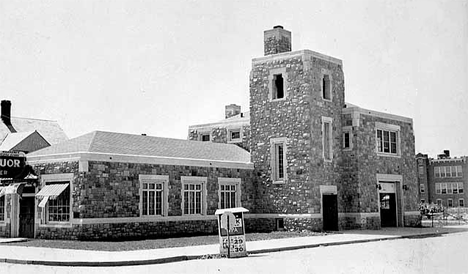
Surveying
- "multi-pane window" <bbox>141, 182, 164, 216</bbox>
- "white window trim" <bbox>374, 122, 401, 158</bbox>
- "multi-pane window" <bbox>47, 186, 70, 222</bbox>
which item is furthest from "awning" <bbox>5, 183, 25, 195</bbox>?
"white window trim" <bbox>374, 122, 401, 158</bbox>

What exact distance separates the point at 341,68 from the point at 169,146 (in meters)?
10.8

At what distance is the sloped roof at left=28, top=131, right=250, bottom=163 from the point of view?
2903 cm

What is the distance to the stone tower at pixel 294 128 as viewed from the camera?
33.0 m

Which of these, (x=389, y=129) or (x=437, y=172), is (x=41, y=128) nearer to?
(x=389, y=129)

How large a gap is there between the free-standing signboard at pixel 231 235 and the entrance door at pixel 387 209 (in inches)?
757

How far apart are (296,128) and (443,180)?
59350mm

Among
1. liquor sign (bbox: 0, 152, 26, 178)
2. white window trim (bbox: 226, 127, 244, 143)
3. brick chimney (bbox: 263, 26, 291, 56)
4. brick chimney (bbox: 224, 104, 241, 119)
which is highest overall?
brick chimney (bbox: 263, 26, 291, 56)

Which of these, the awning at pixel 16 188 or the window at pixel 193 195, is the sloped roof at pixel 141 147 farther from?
the awning at pixel 16 188

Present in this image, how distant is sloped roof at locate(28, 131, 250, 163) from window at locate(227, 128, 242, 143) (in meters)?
3.39

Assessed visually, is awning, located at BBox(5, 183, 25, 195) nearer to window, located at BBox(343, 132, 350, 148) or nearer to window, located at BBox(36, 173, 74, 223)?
window, located at BBox(36, 173, 74, 223)

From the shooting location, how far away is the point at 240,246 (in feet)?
66.9

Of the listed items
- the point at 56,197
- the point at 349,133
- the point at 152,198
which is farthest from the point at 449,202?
the point at 56,197

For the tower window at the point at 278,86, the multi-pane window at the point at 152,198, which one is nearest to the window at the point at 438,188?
the tower window at the point at 278,86

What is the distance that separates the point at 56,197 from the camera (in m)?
27.0
